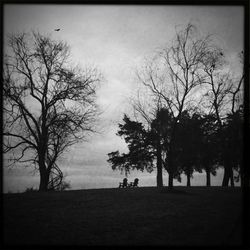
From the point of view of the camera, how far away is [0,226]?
322 inches

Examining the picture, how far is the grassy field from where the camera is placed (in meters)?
8.09

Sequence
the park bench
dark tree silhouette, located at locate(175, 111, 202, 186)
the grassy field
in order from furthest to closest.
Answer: the park bench, dark tree silhouette, located at locate(175, 111, 202, 186), the grassy field

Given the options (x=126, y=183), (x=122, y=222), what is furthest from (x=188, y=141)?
(x=122, y=222)

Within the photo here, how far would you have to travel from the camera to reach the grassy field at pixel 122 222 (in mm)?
8086

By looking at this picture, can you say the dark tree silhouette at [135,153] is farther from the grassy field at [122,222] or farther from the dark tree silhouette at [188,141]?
the grassy field at [122,222]

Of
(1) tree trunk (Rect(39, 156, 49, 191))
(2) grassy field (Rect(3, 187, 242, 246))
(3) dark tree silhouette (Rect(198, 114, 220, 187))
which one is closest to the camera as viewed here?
(2) grassy field (Rect(3, 187, 242, 246))

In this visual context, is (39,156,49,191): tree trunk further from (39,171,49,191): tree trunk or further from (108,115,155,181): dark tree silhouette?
(108,115,155,181): dark tree silhouette

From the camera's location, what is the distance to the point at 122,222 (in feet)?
33.8

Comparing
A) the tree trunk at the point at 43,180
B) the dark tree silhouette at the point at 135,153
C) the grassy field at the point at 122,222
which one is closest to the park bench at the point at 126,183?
the dark tree silhouette at the point at 135,153

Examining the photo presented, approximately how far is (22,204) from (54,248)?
22.7 feet

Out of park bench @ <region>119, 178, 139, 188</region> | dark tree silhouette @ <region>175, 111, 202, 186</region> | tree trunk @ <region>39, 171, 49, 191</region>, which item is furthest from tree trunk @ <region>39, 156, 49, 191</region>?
dark tree silhouette @ <region>175, 111, 202, 186</region>

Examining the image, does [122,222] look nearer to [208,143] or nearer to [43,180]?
[43,180]

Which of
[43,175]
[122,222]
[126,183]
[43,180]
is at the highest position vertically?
[43,175]

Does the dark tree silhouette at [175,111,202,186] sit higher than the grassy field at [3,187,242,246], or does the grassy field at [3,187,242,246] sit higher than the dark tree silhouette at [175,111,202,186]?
the dark tree silhouette at [175,111,202,186]
